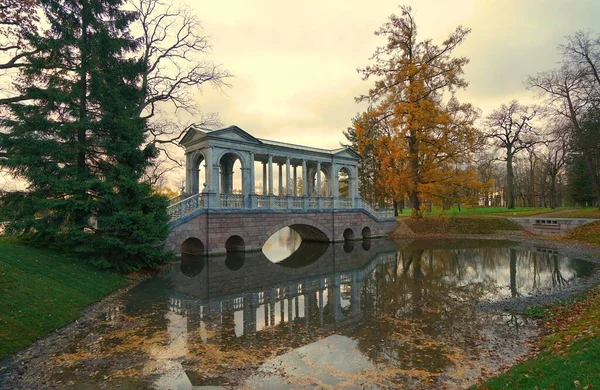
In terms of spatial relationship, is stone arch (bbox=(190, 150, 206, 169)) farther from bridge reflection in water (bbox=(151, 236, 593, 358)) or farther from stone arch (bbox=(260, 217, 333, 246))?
bridge reflection in water (bbox=(151, 236, 593, 358))

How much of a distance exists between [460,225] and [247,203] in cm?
1940

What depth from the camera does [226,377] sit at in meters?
5.25

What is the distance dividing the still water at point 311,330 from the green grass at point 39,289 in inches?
33.9

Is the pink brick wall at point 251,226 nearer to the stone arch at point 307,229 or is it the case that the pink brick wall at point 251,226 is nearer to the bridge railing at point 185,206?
the stone arch at point 307,229

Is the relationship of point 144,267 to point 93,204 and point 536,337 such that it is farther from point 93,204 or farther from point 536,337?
point 536,337

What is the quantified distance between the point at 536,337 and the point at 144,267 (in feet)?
43.4

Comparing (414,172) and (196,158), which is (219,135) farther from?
(414,172)

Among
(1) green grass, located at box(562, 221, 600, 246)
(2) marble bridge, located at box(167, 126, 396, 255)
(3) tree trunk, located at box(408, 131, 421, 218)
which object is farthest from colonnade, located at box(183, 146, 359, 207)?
(1) green grass, located at box(562, 221, 600, 246)

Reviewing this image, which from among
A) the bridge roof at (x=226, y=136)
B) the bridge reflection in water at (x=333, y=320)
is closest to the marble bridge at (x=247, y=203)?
the bridge roof at (x=226, y=136)

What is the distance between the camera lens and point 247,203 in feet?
66.4

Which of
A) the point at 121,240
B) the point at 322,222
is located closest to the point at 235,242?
the point at 322,222

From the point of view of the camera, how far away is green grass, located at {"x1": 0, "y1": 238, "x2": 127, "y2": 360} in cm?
659

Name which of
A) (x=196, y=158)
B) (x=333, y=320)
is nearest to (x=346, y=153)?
(x=196, y=158)

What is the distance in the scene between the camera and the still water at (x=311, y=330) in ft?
17.4
